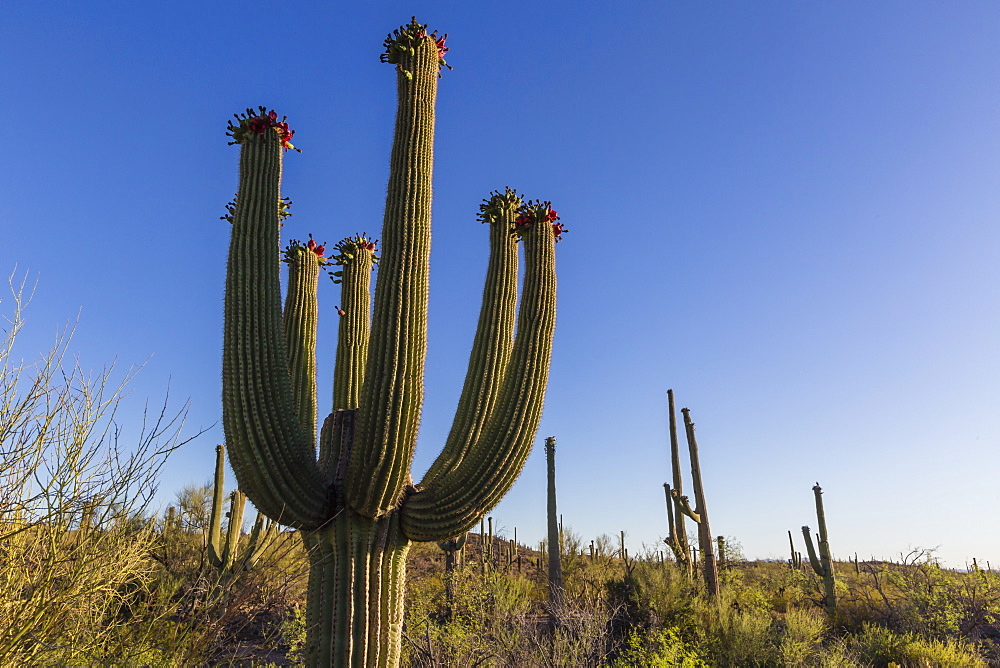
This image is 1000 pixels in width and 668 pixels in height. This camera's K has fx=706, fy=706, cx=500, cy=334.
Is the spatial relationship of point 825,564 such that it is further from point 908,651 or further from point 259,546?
point 259,546

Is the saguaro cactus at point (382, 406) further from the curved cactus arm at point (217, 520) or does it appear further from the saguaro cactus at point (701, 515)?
the saguaro cactus at point (701, 515)

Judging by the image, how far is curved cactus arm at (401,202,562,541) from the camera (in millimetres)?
5754

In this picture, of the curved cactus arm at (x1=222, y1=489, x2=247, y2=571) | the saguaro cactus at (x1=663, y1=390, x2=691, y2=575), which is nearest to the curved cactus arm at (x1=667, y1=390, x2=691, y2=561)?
the saguaro cactus at (x1=663, y1=390, x2=691, y2=575)

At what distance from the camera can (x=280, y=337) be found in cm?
607

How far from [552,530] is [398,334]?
1093 centimetres

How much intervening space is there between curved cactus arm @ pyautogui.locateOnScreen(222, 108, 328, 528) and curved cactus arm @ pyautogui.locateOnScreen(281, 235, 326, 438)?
0.44m

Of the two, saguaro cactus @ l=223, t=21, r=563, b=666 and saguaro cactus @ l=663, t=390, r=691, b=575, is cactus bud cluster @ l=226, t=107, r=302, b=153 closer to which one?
saguaro cactus @ l=223, t=21, r=563, b=666

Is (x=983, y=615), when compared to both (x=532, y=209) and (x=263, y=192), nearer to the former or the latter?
(x=532, y=209)

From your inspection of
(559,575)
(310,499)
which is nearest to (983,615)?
(559,575)

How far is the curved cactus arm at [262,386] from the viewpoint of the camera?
557 cm

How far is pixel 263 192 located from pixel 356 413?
2226 mm

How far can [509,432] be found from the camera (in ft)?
19.7

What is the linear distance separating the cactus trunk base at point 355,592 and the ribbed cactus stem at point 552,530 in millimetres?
9320

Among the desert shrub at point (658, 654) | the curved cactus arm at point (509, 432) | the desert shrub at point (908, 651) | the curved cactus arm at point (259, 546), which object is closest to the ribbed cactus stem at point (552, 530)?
the desert shrub at point (658, 654)
